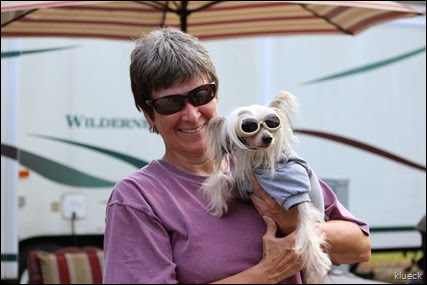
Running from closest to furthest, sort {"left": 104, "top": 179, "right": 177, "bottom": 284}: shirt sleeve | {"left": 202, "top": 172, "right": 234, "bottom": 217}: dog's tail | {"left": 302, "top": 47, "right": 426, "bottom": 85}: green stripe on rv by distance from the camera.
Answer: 1. {"left": 104, "top": 179, "right": 177, "bottom": 284}: shirt sleeve
2. {"left": 202, "top": 172, "right": 234, "bottom": 217}: dog's tail
3. {"left": 302, "top": 47, "right": 426, "bottom": 85}: green stripe on rv

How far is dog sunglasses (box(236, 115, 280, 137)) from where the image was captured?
5.76 feet

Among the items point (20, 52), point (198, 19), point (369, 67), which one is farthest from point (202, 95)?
point (369, 67)

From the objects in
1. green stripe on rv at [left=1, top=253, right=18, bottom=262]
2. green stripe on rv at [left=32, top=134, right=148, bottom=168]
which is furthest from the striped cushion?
green stripe on rv at [left=32, top=134, right=148, bottom=168]

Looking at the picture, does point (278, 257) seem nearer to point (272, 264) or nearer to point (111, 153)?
point (272, 264)

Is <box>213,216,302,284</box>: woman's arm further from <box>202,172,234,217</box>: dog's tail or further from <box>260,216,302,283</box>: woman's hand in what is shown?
<box>202,172,234,217</box>: dog's tail

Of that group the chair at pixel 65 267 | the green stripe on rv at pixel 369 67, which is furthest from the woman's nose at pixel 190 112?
the green stripe on rv at pixel 369 67

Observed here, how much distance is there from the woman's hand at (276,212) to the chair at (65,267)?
401 centimetres

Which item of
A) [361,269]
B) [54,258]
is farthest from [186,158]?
[361,269]

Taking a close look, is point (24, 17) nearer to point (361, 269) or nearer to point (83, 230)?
point (83, 230)

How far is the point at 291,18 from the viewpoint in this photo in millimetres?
5031

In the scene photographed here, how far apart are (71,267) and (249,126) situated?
4252mm

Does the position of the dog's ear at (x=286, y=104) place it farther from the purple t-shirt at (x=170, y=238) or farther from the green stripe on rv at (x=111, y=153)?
the green stripe on rv at (x=111, y=153)

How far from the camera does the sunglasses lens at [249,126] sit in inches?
69.1

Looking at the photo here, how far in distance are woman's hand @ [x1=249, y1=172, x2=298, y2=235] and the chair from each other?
401cm
